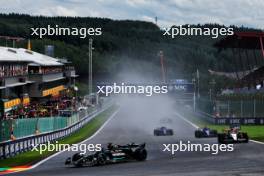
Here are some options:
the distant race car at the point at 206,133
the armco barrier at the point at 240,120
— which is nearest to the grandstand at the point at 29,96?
the distant race car at the point at 206,133

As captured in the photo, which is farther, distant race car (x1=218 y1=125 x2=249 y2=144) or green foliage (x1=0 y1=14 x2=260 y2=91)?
green foliage (x1=0 y1=14 x2=260 y2=91)

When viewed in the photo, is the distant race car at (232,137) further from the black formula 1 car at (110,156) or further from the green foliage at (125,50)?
the green foliage at (125,50)

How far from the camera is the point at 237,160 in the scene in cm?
2300

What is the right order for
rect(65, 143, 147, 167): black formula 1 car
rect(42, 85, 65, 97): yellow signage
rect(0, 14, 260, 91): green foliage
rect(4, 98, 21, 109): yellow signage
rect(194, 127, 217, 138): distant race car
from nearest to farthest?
rect(65, 143, 147, 167): black formula 1 car → rect(194, 127, 217, 138): distant race car → rect(4, 98, 21, 109): yellow signage → rect(42, 85, 65, 97): yellow signage → rect(0, 14, 260, 91): green foliage

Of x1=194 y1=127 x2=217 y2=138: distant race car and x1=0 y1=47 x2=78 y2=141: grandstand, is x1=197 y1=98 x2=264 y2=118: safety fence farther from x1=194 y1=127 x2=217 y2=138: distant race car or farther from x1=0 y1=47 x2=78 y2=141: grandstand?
x1=194 y1=127 x2=217 y2=138: distant race car

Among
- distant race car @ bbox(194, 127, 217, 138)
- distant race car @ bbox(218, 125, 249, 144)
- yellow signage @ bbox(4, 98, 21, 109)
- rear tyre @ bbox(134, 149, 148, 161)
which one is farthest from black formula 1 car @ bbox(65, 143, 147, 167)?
yellow signage @ bbox(4, 98, 21, 109)

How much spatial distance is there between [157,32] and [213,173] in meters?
171

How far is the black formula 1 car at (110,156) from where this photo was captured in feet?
74.1

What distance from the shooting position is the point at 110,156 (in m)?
23.4

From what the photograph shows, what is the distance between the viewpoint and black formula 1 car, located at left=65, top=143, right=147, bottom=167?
22578 mm

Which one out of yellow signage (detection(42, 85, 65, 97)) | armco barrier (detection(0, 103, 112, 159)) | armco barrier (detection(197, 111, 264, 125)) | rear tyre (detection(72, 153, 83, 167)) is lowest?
rear tyre (detection(72, 153, 83, 167))

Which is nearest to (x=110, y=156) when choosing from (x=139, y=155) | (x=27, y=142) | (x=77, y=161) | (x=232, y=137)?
(x=139, y=155)

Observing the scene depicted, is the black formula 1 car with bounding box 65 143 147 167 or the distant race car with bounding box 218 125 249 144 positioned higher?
the distant race car with bounding box 218 125 249 144

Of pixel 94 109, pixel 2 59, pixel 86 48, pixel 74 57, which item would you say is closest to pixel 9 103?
pixel 2 59
